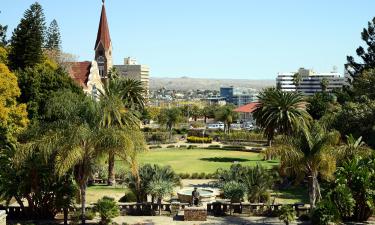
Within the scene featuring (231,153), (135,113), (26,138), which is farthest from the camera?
(231,153)

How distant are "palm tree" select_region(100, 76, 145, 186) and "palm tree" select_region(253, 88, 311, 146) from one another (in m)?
11.0

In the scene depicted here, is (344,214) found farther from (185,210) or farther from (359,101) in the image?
(359,101)

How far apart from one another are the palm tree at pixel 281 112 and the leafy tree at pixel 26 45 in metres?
21.6

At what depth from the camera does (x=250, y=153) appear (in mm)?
55000

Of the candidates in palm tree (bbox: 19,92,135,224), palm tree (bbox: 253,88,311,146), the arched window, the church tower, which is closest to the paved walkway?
palm tree (bbox: 19,92,135,224)

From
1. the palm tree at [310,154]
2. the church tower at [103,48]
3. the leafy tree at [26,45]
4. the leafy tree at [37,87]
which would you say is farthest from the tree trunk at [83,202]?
the church tower at [103,48]

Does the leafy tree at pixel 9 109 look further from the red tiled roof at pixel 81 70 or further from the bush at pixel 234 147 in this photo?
the red tiled roof at pixel 81 70

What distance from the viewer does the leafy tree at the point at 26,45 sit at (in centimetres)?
4631

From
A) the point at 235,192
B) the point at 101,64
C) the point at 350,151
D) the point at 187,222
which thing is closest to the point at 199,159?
the point at 235,192

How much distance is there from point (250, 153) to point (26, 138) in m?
36.2

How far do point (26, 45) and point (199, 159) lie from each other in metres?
19.3

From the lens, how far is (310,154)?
20219 mm

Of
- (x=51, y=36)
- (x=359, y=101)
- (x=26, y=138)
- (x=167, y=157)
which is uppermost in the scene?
(x=51, y=36)

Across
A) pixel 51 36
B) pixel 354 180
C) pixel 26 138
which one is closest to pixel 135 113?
pixel 26 138
